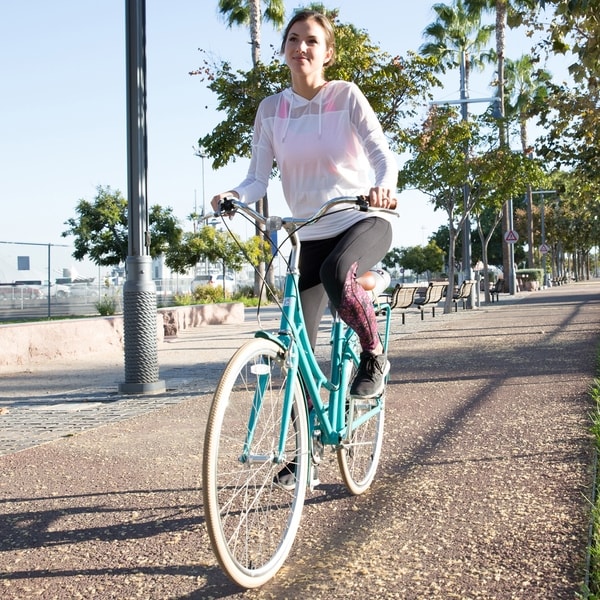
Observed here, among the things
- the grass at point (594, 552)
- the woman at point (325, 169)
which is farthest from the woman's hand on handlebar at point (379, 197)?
the grass at point (594, 552)

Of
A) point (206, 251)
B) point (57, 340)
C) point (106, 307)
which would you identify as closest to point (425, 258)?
point (206, 251)

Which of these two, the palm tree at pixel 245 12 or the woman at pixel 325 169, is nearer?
the woman at pixel 325 169

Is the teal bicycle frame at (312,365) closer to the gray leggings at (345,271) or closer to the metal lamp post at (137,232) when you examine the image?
the gray leggings at (345,271)

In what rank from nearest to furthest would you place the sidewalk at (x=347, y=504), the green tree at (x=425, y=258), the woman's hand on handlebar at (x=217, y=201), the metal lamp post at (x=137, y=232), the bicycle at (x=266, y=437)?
the bicycle at (x=266, y=437), the sidewalk at (x=347, y=504), the woman's hand on handlebar at (x=217, y=201), the metal lamp post at (x=137, y=232), the green tree at (x=425, y=258)

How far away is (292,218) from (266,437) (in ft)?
2.55

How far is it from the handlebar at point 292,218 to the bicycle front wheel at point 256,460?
446mm

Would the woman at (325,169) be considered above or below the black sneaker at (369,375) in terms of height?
above

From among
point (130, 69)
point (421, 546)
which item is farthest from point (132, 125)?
point (421, 546)

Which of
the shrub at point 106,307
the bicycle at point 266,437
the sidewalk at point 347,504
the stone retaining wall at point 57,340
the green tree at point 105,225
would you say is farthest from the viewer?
the green tree at point 105,225

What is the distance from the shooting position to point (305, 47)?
3.57 meters

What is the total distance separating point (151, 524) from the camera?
→ 3551 millimetres

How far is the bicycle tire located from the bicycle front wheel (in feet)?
1.58

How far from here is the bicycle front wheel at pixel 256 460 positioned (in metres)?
2.58

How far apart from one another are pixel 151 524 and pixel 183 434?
2.17 meters
